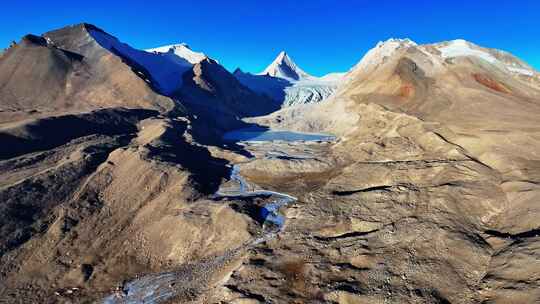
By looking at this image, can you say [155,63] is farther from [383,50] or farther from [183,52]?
[383,50]

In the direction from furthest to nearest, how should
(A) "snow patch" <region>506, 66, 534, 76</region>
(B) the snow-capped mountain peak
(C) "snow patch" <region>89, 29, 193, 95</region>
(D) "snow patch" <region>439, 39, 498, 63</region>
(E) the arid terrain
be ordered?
(B) the snow-capped mountain peak
(C) "snow patch" <region>89, 29, 193, 95</region>
(D) "snow patch" <region>439, 39, 498, 63</region>
(A) "snow patch" <region>506, 66, 534, 76</region>
(E) the arid terrain

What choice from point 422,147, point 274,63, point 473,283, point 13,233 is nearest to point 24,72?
point 13,233

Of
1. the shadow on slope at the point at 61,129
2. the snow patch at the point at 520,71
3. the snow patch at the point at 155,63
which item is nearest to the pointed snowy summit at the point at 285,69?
the snow patch at the point at 155,63

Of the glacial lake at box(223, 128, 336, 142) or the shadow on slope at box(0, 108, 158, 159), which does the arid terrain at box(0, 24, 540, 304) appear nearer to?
the shadow on slope at box(0, 108, 158, 159)

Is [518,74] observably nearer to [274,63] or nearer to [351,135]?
[351,135]

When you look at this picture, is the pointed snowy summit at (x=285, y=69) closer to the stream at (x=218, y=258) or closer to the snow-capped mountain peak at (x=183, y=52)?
the snow-capped mountain peak at (x=183, y=52)

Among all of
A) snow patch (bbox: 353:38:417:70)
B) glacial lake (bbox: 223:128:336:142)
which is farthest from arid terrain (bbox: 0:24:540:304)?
snow patch (bbox: 353:38:417:70)

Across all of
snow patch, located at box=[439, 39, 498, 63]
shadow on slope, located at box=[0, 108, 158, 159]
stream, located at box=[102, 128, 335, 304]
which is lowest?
stream, located at box=[102, 128, 335, 304]
